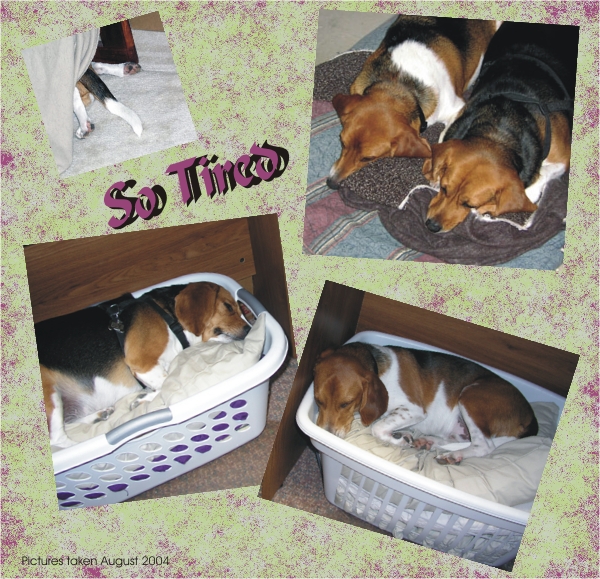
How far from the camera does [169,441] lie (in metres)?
1.85

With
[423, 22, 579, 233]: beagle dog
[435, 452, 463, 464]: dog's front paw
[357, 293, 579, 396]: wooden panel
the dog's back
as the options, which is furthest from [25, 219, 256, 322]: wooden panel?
the dog's back

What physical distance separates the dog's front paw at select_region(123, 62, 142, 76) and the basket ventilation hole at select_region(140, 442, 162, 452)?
1.25 meters

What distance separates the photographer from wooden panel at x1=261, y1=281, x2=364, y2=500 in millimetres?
1834

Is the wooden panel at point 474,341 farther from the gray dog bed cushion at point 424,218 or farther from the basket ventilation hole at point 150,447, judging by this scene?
the basket ventilation hole at point 150,447

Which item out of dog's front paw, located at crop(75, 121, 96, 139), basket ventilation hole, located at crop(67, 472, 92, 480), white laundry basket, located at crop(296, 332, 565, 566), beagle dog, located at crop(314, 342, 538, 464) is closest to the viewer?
white laundry basket, located at crop(296, 332, 565, 566)

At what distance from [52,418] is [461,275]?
144 cm

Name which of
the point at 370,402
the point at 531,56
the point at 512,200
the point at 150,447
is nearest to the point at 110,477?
the point at 150,447

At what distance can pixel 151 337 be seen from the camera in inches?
85.4

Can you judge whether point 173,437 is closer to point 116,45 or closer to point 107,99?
point 107,99

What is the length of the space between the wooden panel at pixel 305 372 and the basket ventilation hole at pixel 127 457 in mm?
427

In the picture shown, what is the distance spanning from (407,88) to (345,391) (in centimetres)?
124

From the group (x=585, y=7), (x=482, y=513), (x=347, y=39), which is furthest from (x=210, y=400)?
(x=585, y=7)

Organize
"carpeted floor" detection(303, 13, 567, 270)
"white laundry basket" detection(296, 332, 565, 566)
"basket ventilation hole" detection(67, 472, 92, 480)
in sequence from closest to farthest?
"white laundry basket" detection(296, 332, 565, 566)
"basket ventilation hole" detection(67, 472, 92, 480)
"carpeted floor" detection(303, 13, 567, 270)

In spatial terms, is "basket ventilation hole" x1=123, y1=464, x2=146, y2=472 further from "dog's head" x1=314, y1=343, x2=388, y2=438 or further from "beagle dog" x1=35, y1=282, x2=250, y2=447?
"dog's head" x1=314, y1=343, x2=388, y2=438
